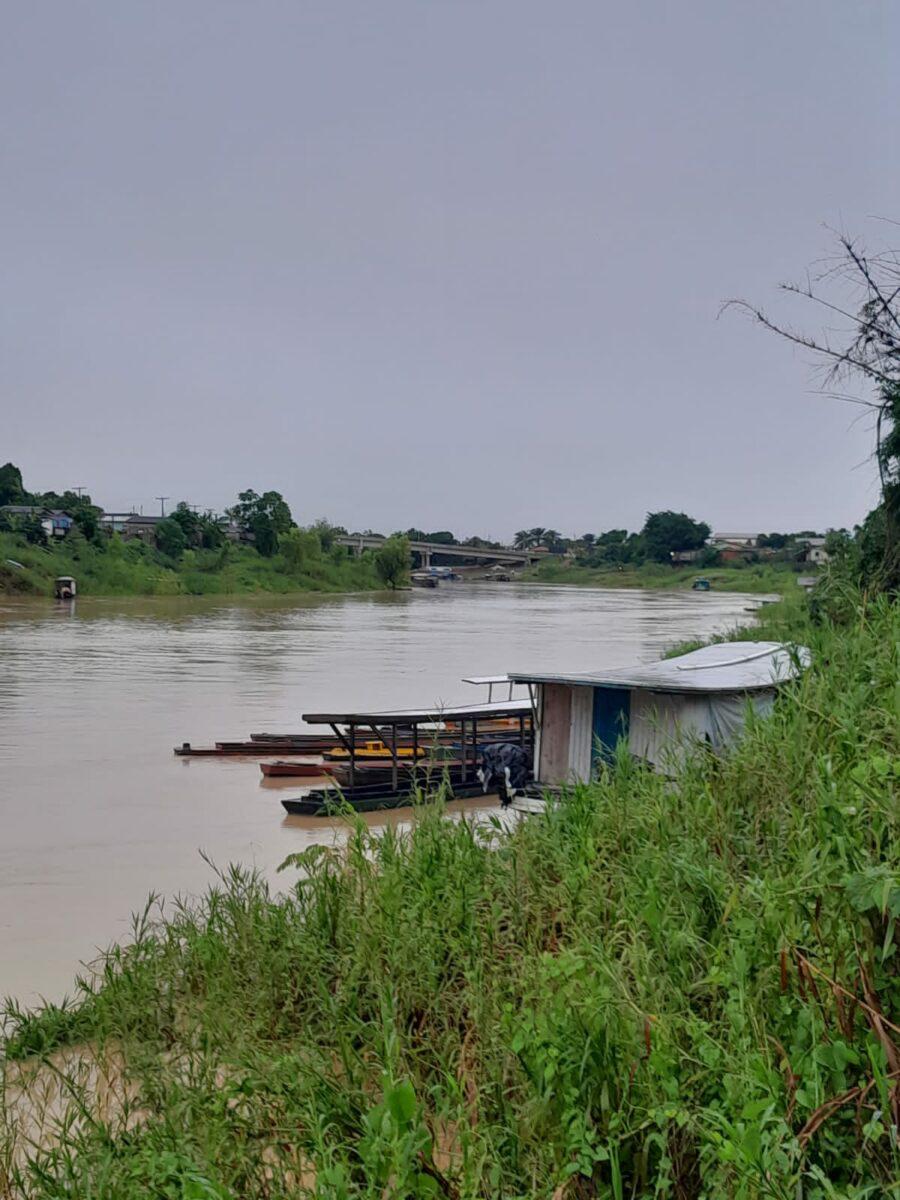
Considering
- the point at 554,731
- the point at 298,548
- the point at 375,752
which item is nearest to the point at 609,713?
the point at 554,731

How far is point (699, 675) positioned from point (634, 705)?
734 mm

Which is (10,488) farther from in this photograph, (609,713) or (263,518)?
(609,713)

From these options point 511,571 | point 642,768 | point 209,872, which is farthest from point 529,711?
point 511,571

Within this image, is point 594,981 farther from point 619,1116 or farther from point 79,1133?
point 79,1133

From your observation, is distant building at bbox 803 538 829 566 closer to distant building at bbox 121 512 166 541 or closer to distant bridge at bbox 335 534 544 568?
distant building at bbox 121 512 166 541

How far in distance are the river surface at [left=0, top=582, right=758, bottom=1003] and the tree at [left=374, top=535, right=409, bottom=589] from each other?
23.1m

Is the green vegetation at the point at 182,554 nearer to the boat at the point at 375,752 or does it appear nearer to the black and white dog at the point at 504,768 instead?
the boat at the point at 375,752

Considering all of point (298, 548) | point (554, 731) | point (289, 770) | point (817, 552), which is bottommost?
point (289, 770)

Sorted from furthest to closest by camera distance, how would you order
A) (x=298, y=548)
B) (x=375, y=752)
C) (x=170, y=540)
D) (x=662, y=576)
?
(x=662, y=576) < (x=298, y=548) < (x=170, y=540) < (x=375, y=752)

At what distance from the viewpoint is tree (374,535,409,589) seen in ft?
235

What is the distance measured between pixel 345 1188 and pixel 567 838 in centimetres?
230

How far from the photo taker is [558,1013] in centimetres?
285

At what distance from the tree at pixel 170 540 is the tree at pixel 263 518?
7691mm

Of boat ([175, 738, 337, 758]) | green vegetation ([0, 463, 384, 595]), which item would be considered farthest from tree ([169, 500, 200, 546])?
boat ([175, 738, 337, 758])
